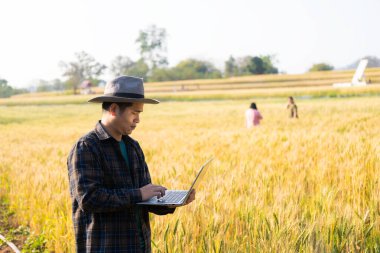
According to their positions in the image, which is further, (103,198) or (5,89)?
(5,89)

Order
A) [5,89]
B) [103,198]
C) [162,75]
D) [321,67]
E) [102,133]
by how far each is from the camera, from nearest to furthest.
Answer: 1. [103,198]
2. [102,133]
3. [162,75]
4. [5,89]
5. [321,67]

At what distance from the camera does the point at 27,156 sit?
9156 millimetres

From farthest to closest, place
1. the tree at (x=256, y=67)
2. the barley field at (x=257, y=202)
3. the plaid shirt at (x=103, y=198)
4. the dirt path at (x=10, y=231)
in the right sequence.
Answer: the tree at (x=256, y=67) < the dirt path at (x=10, y=231) < the barley field at (x=257, y=202) < the plaid shirt at (x=103, y=198)

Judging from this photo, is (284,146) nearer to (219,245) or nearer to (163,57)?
(219,245)

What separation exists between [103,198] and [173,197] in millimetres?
394

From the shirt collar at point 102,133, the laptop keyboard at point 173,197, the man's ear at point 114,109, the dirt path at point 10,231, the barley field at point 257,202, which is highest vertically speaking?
the man's ear at point 114,109

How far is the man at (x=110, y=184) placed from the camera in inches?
92.6

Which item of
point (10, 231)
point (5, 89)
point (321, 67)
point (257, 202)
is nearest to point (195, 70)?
point (321, 67)

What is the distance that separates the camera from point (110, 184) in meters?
2.47

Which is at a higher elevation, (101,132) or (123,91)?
(123,91)

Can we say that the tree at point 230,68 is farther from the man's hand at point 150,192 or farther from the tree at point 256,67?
the man's hand at point 150,192

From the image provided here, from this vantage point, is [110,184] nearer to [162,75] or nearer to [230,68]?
[162,75]

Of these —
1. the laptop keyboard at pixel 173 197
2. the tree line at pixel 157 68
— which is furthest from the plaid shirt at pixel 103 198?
the tree line at pixel 157 68

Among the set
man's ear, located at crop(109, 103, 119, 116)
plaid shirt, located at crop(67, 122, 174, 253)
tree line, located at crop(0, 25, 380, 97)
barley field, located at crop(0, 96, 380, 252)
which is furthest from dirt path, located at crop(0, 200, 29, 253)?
tree line, located at crop(0, 25, 380, 97)
